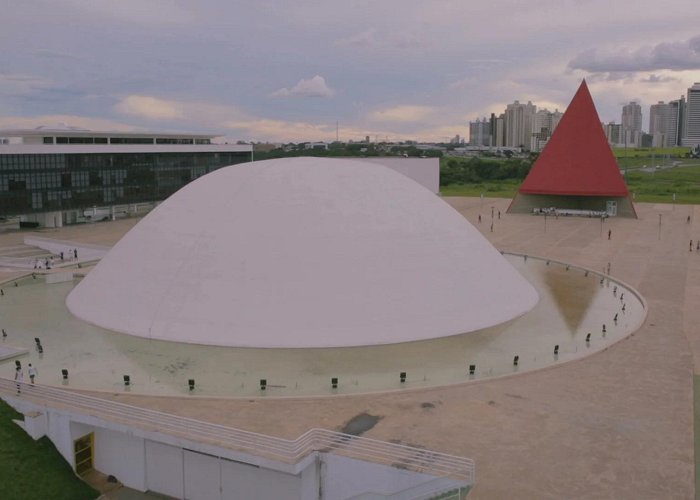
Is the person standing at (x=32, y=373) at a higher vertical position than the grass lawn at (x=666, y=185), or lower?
lower

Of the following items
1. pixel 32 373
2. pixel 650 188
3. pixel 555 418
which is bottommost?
pixel 555 418

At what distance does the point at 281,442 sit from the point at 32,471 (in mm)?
6795

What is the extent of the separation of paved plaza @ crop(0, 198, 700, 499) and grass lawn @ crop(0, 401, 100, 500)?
2.68 meters

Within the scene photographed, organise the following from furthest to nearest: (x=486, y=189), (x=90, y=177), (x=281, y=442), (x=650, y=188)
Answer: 1. (x=486, y=189)
2. (x=650, y=188)
3. (x=90, y=177)
4. (x=281, y=442)

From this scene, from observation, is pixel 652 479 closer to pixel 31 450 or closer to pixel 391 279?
pixel 391 279

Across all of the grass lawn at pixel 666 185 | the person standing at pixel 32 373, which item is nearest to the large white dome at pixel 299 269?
the person standing at pixel 32 373

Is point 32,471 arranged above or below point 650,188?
below

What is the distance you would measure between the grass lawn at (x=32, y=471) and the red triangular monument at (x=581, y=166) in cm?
6445

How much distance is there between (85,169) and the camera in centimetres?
6756

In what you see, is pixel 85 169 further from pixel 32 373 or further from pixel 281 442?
pixel 281 442

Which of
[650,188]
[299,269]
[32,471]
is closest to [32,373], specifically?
[32,471]

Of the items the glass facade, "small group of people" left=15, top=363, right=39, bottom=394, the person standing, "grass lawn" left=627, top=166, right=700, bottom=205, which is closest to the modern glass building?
the glass facade

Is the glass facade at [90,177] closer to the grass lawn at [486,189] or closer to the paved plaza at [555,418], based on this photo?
the grass lawn at [486,189]

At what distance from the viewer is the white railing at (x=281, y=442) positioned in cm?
1580
